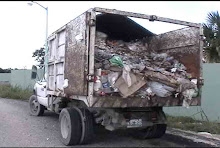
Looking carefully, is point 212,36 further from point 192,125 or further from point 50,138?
point 50,138

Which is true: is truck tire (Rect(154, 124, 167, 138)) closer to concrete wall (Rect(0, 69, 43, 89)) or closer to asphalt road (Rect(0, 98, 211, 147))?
asphalt road (Rect(0, 98, 211, 147))

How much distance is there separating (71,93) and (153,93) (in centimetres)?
183

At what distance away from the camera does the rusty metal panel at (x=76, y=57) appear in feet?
21.2

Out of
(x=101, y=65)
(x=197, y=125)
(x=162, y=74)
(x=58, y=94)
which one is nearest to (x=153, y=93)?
(x=162, y=74)

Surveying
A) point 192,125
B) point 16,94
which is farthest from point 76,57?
point 16,94

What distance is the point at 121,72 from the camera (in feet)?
21.6

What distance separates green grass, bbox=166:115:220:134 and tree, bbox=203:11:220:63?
3.52 metres

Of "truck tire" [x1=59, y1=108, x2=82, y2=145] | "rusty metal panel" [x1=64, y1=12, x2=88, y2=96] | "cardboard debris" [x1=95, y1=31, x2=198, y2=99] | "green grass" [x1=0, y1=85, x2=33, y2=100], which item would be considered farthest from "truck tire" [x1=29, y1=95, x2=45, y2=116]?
"green grass" [x1=0, y1=85, x2=33, y2=100]

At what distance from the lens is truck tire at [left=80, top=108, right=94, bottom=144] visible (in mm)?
7102

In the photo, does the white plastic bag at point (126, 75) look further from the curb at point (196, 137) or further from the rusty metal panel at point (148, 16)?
the curb at point (196, 137)

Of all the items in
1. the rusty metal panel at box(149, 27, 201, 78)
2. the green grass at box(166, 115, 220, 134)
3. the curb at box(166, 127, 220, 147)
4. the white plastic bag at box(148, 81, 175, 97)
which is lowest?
the curb at box(166, 127, 220, 147)

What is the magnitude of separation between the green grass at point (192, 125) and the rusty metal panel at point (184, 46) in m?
2.35

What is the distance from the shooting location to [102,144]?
752 cm

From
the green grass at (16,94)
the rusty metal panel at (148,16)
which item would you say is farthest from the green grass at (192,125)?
the green grass at (16,94)
